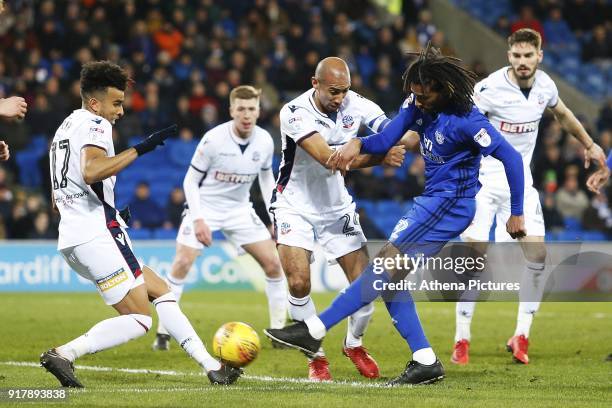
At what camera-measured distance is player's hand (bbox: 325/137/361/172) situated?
8.09 meters

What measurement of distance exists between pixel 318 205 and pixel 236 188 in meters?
3.28

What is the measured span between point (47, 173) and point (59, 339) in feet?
27.0

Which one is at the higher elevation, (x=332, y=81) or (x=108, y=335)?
(x=332, y=81)

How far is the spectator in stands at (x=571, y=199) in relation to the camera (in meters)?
20.1

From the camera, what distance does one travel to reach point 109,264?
7.81 m

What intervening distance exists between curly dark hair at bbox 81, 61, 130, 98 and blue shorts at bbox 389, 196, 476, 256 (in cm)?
238

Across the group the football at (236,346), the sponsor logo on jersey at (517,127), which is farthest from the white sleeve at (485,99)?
the football at (236,346)

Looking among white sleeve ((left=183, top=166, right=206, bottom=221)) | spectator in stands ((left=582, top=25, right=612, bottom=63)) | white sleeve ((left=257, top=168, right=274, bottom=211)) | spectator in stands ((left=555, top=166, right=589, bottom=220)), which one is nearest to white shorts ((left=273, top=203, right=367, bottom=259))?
white sleeve ((left=183, top=166, right=206, bottom=221))

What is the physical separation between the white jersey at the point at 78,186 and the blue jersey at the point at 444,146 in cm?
199

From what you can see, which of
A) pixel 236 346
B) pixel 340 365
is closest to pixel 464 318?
pixel 340 365

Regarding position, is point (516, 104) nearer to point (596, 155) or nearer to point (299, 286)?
point (596, 155)

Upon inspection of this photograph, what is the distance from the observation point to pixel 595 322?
13.9m

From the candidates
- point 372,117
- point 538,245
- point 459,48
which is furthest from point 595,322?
point 459,48

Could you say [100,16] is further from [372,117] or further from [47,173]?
[372,117]
